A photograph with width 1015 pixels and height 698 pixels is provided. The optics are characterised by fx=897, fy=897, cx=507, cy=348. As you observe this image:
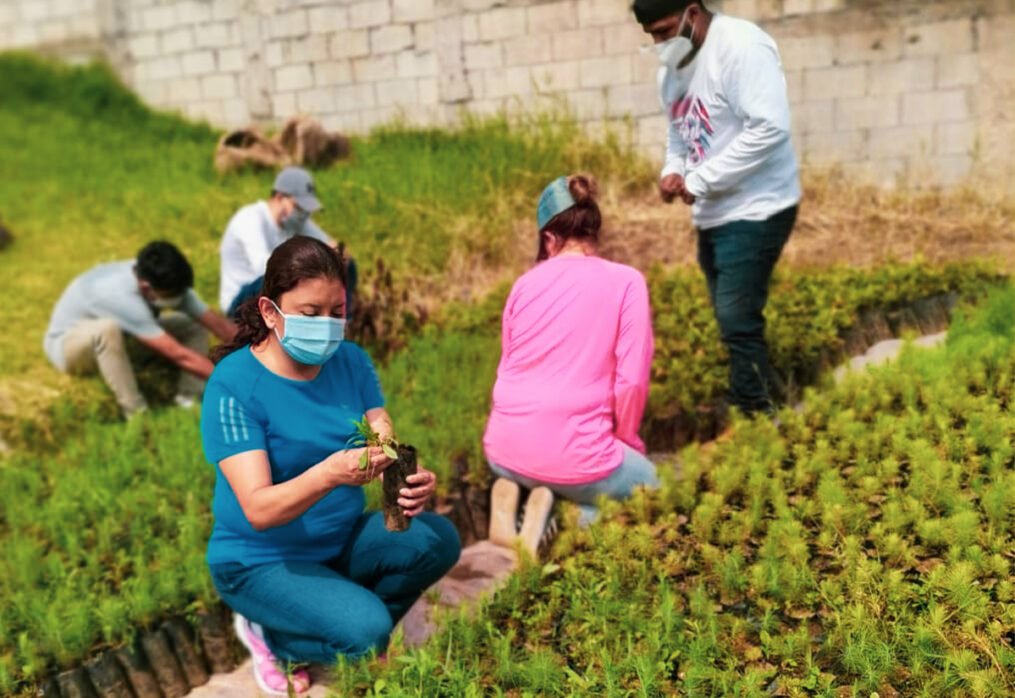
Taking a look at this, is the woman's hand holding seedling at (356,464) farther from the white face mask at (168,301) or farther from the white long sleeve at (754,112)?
the white face mask at (168,301)

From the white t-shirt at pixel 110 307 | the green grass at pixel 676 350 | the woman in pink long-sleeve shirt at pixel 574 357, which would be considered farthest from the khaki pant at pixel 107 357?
the woman in pink long-sleeve shirt at pixel 574 357

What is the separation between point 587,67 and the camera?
305 inches

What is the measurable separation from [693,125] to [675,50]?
331mm

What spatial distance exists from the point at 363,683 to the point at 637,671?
2.62 ft

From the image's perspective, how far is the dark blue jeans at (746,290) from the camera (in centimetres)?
379

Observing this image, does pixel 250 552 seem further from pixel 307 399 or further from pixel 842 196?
pixel 842 196

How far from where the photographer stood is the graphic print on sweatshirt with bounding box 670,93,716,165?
376 cm

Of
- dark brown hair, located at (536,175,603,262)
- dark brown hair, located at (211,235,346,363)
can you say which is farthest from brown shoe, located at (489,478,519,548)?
dark brown hair, located at (211,235,346,363)

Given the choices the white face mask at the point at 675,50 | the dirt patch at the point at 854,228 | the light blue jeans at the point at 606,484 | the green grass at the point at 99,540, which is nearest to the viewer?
the green grass at the point at 99,540

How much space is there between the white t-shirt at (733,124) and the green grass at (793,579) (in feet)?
3.05

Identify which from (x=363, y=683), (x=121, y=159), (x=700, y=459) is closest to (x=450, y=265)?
(x=700, y=459)

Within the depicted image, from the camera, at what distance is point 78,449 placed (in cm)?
463

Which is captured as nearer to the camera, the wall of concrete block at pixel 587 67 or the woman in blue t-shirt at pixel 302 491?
the woman in blue t-shirt at pixel 302 491

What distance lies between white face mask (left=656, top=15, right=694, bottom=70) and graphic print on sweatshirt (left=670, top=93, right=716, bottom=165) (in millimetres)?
158
